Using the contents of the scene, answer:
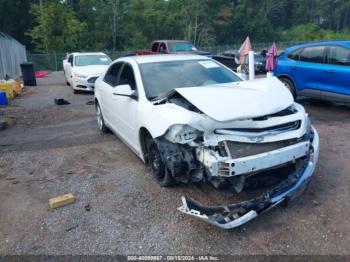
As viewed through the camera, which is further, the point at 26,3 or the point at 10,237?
the point at 26,3

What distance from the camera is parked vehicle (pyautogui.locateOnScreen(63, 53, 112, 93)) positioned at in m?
11.9

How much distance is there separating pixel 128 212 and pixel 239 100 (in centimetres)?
173

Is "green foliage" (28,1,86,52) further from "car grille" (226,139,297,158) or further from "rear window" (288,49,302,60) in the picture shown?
"car grille" (226,139,297,158)

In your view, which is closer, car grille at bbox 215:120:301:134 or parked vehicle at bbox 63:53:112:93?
car grille at bbox 215:120:301:134

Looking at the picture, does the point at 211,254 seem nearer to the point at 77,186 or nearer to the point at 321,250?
the point at 321,250

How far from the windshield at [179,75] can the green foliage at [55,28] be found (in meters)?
32.2

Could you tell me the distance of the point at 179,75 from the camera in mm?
4527

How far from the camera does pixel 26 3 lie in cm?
4409

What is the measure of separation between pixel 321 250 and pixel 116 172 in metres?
2.83

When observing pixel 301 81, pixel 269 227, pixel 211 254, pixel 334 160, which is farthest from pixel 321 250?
pixel 301 81

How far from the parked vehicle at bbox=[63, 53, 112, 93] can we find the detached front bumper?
969cm

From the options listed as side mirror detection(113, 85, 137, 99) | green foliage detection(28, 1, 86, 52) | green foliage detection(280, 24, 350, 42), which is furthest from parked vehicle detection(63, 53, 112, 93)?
green foliage detection(280, 24, 350, 42)

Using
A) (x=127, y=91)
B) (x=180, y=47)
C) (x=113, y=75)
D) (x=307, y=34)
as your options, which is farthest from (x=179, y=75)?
(x=307, y=34)

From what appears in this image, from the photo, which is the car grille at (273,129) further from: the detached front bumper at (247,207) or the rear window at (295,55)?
the rear window at (295,55)
